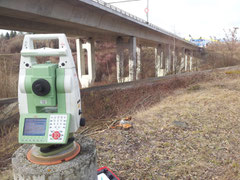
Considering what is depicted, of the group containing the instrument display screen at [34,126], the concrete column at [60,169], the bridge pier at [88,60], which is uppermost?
the bridge pier at [88,60]

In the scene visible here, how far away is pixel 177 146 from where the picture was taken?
3.37 metres

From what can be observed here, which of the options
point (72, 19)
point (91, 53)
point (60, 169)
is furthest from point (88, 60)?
point (60, 169)

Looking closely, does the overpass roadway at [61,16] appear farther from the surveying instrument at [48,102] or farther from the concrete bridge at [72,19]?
the surveying instrument at [48,102]

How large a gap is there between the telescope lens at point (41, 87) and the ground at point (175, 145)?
174cm

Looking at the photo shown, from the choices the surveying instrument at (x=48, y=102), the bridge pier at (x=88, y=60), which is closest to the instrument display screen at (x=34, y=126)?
the surveying instrument at (x=48, y=102)

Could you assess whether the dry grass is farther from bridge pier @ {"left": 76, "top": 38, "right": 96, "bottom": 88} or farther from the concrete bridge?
bridge pier @ {"left": 76, "top": 38, "right": 96, "bottom": 88}

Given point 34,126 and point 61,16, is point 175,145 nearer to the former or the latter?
point 34,126

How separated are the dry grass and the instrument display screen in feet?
5.13

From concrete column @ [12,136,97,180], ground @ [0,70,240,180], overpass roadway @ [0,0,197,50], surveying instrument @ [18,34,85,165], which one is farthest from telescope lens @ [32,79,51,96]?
overpass roadway @ [0,0,197,50]

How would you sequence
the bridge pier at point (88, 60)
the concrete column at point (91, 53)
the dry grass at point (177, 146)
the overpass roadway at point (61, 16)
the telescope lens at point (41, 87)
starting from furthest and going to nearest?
the bridge pier at point (88, 60) < the concrete column at point (91, 53) < the overpass roadway at point (61, 16) < the dry grass at point (177, 146) < the telescope lens at point (41, 87)

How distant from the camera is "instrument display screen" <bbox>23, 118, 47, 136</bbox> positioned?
1.63 meters

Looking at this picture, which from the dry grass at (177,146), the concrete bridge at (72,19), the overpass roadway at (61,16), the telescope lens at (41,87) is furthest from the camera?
the concrete bridge at (72,19)

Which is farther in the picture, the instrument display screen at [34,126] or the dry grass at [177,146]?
the dry grass at [177,146]

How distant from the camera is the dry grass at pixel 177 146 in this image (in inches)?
108
